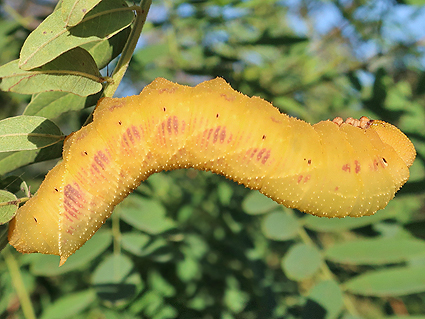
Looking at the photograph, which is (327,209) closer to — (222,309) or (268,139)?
(268,139)

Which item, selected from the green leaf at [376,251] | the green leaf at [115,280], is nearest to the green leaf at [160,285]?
the green leaf at [115,280]

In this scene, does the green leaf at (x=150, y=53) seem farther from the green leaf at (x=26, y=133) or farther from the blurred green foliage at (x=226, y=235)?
the green leaf at (x=26, y=133)

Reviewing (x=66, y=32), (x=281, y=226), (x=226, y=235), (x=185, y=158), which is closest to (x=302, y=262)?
(x=281, y=226)

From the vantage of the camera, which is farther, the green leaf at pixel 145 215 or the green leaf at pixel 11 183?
the green leaf at pixel 145 215

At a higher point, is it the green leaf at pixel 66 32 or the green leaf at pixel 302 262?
the green leaf at pixel 66 32

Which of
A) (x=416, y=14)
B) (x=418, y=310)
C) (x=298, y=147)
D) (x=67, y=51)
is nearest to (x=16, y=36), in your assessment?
(x=67, y=51)

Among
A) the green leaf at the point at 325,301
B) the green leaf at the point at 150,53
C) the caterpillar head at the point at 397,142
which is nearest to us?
the caterpillar head at the point at 397,142

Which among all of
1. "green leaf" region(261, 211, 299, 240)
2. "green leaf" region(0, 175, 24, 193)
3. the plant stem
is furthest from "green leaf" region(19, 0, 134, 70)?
"green leaf" region(261, 211, 299, 240)
